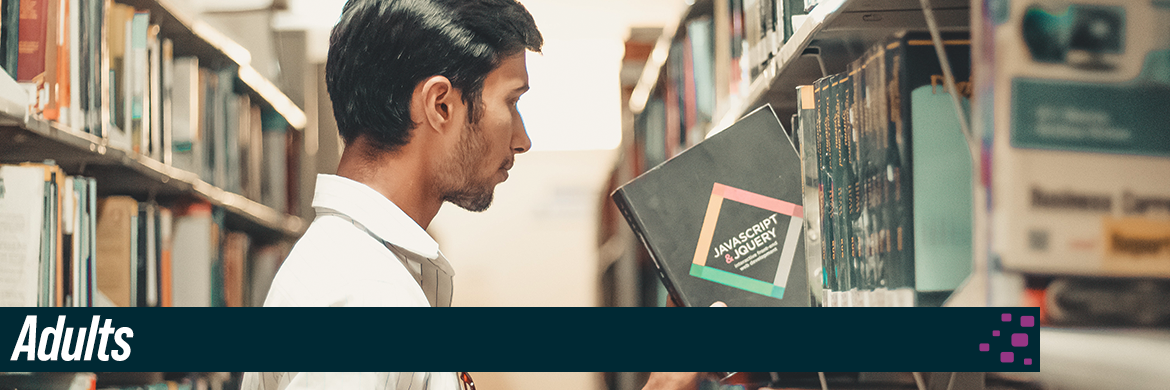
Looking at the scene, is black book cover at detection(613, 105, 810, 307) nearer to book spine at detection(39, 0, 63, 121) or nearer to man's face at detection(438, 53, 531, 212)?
man's face at detection(438, 53, 531, 212)

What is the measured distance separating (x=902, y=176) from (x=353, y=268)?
605 millimetres

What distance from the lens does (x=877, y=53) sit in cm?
76

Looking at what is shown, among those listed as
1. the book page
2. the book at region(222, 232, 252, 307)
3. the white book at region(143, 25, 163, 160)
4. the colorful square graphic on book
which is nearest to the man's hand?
the colorful square graphic on book

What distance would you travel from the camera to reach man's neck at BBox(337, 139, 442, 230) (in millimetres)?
1066

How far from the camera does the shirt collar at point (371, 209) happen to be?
1.00m

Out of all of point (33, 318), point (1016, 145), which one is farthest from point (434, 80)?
point (1016, 145)

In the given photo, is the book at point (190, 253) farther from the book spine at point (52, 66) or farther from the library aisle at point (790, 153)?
the book spine at point (52, 66)

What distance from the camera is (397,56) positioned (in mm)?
1065

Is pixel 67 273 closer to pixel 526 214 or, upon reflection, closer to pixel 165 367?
Answer: pixel 165 367

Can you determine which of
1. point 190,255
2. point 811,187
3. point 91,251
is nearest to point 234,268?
point 190,255

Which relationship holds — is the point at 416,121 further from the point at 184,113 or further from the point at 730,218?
the point at 184,113

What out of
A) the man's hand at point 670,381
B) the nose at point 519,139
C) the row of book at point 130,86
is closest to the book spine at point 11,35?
the row of book at point 130,86

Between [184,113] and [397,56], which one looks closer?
[397,56]

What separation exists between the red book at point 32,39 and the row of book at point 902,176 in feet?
4.35
